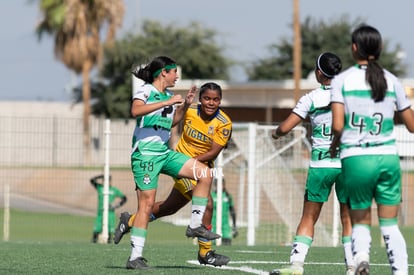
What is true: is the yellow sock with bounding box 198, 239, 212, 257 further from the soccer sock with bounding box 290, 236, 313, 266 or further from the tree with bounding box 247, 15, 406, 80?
the tree with bounding box 247, 15, 406, 80

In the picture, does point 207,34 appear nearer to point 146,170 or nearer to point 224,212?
point 224,212

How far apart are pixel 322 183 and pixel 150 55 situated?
199 ft

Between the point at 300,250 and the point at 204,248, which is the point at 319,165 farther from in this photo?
the point at 204,248

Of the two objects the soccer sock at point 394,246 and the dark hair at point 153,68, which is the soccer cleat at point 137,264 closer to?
the dark hair at point 153,68

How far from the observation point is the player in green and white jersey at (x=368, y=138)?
8664 millimetres

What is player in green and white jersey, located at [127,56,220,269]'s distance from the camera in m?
11.3

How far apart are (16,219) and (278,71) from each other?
4876 centimetres

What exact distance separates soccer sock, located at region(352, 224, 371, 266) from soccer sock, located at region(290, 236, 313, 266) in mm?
1479

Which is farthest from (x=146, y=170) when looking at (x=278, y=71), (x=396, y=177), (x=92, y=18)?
(x=278, y=71)

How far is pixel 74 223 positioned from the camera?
2806cm

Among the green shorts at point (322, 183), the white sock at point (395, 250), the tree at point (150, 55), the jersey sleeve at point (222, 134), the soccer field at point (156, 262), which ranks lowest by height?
the soccer field at point (156, 262)

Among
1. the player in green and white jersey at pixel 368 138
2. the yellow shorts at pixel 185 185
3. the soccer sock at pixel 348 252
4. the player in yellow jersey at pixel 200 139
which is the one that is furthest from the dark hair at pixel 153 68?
the player in green and white jersey at pixel 368 138

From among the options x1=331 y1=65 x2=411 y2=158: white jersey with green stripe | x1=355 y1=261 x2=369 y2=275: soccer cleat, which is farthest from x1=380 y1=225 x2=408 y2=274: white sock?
x1=331 y1=65 x2=411 y2=158: white jersey with green stripe

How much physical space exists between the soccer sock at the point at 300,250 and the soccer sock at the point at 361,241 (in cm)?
148
